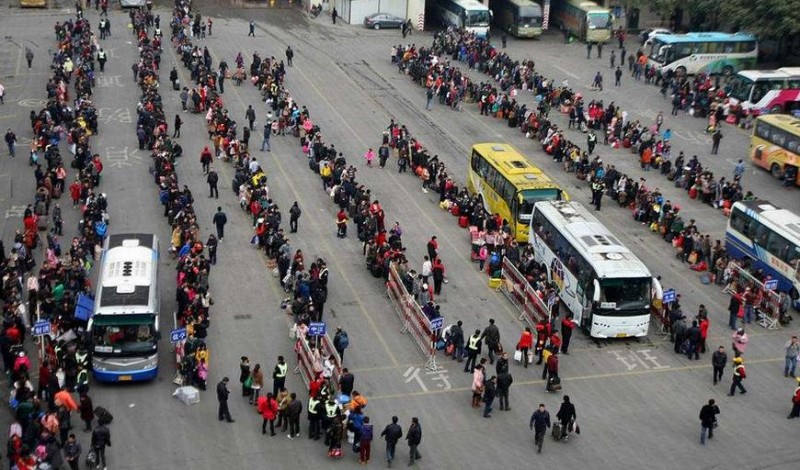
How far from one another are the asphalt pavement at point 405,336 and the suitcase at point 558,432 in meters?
0.30

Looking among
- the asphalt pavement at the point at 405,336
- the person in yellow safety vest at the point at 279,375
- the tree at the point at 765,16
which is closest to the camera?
the asphalt pavement at the point at 405,336

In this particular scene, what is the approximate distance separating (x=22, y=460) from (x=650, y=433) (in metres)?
15.1

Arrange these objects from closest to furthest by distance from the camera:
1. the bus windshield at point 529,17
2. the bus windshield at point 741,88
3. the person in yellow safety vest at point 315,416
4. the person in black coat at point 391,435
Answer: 1. the person in black coat at point 391,435
2. the person in yellow safety vest at point 315,416
3. the bus windshield at point 741,88
4. the bus windshield at point 529,17

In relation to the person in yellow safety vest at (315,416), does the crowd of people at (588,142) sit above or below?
above

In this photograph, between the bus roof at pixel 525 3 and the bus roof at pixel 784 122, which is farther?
the bus roof at pixel 525 3

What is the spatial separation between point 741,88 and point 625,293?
98.8 ft

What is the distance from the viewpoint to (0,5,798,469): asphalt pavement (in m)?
26.5

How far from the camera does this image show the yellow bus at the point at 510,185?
39.1 meters

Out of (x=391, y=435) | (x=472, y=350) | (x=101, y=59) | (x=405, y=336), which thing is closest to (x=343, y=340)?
(x=405, y=336)

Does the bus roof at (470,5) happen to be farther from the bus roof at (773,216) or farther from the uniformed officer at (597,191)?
the bus roof at (773,216)

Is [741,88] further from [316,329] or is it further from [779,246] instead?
[316,329]

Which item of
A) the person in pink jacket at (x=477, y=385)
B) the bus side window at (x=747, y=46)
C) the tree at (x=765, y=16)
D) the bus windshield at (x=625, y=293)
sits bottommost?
the person in pink jacket at (x=477, y=385)

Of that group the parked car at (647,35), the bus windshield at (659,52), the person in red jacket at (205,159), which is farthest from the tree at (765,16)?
the person in red jacket at (205,159)

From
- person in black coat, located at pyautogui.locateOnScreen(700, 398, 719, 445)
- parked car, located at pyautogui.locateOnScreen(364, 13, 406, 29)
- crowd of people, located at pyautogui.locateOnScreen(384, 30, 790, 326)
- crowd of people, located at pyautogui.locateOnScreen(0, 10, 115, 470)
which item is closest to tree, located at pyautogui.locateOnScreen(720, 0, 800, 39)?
crowd of people, located at pyautogui.locateOnScreen(384, 30, 790, 326)
